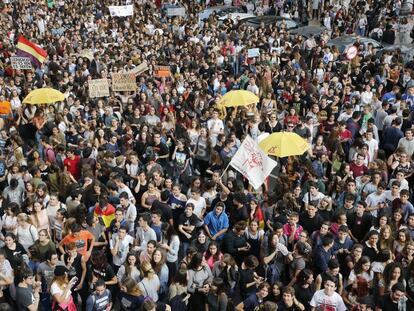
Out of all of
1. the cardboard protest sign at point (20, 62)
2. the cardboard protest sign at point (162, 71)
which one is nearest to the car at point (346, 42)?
the cardboard protest sign at point (162, 71)

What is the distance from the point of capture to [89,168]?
9.96m

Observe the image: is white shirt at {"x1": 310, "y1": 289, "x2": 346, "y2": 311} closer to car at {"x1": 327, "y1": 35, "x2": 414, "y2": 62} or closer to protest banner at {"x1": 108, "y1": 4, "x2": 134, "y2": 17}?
car at {"x1": 327, "y1": 35, "x2": 414, "y2": 62}

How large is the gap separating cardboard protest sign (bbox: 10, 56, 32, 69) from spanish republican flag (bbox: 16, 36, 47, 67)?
29 cm

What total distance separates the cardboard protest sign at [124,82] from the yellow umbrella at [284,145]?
5300mm

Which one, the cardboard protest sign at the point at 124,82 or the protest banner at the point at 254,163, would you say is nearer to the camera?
the protest banner at the point at 254,163

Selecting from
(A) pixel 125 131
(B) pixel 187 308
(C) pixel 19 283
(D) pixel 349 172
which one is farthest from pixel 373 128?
(C) pixel 19 283

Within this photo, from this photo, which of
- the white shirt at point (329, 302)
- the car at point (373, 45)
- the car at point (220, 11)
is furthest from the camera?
the car at point (220, 11)

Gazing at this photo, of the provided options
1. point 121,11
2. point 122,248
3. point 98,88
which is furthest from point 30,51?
point 122,248

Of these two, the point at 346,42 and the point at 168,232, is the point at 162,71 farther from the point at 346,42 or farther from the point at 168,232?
the point at 168,232

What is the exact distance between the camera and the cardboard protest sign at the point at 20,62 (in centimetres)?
1535

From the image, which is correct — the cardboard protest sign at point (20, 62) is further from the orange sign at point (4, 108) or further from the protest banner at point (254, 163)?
the protest banner at point (254, 163)

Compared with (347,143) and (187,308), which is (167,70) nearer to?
(347,143)

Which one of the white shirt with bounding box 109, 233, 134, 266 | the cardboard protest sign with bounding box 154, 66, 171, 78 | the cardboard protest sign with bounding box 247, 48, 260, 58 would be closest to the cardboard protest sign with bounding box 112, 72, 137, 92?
the cardboard protest sign with bounding box 154, 66, 171, 78

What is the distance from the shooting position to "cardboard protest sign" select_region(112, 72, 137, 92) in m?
14.3
